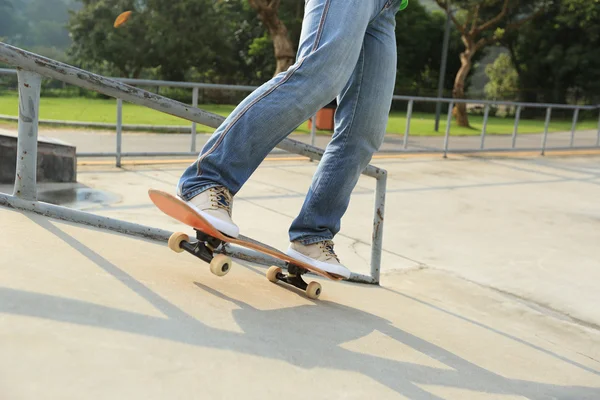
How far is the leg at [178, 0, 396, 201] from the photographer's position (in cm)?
178

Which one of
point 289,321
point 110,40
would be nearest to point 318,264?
point 289,321

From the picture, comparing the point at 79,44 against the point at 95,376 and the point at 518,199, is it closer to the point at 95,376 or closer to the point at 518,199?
the point at 518,199

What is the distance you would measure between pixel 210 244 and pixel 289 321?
35 centimetres

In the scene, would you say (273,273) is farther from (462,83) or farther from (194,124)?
(462,83)

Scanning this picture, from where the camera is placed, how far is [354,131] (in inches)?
84.6

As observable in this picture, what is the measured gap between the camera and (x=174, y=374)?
1.35m

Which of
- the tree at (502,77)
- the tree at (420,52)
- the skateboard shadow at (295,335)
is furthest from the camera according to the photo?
the tree at (502,77)

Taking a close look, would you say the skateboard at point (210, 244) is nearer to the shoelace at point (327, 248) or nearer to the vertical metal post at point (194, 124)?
the shoelace at point (327, 248)

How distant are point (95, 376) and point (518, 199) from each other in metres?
5.87

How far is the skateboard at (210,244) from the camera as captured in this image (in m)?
1.74

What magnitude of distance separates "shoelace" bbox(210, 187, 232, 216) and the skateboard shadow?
315 mm

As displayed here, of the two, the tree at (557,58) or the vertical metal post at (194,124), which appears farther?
the tree at (557,58)

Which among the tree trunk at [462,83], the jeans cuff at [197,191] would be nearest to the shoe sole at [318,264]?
the jeans cuff at [197,191]

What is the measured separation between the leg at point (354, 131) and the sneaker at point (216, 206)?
1.49 ft
